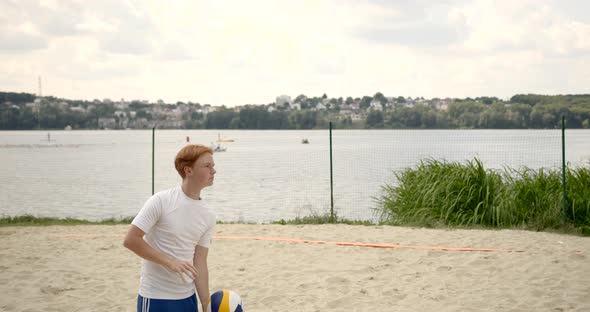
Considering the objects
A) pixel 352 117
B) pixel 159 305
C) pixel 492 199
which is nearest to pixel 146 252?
pixel 159 305

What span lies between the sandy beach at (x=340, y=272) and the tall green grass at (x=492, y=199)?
0.84 meters

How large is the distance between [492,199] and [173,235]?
8.94 metres

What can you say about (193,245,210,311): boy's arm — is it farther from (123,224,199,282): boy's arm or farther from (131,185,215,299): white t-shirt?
(123,224,199,282): boy's arm

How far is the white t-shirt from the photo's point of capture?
3.19 meters

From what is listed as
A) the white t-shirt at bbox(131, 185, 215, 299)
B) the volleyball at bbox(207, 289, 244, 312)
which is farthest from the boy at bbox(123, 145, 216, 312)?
the volleyball at bbox(207, 289, 244, 312)

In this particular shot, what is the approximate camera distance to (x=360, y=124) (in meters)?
70.5

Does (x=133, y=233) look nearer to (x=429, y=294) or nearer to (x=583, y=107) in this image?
(x=429, y=294)

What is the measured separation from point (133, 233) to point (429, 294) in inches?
156

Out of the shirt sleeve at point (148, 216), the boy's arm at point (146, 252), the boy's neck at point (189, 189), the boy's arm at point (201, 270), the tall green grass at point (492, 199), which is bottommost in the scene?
the tall green grass at point (492, 199)

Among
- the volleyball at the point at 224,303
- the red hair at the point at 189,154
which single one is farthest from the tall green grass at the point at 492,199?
the red hair at the point at 189,154

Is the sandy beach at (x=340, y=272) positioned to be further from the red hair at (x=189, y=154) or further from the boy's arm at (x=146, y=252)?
the red hair at (x=189, y=154)

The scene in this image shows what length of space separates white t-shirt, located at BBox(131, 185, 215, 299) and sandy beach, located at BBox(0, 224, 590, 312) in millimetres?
2677

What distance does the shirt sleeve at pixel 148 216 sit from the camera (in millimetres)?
3070

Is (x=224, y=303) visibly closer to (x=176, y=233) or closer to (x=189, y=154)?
(x=176, y=233)
